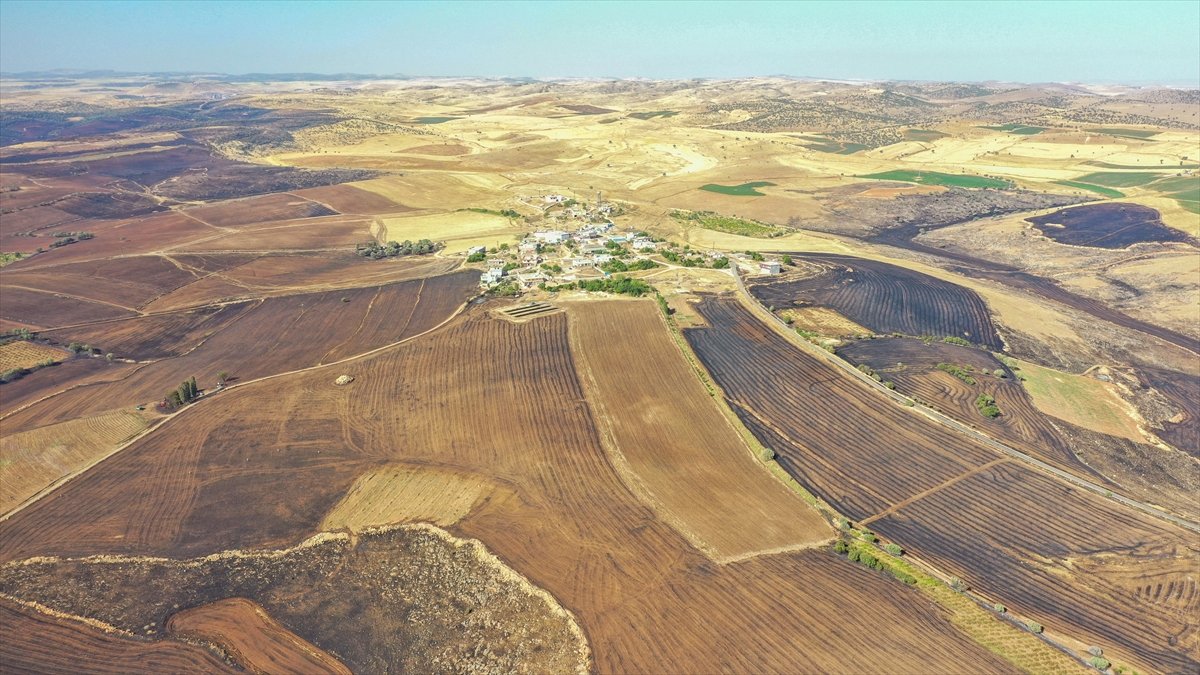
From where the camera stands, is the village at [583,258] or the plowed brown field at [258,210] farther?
the plowed brown field at [258,210]

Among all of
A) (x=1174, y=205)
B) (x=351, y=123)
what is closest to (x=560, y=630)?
(x=1174, y=205)

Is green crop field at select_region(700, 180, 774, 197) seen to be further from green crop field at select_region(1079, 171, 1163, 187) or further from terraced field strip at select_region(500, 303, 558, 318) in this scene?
green crop field at select_region(1079, 171, 1163, 187)

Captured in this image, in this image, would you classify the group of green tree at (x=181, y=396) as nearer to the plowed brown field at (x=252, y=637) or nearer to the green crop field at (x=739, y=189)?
the plowed brown field at (x=252, y=637)

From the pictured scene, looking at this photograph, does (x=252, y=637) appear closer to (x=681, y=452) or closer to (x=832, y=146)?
(x=681, y=452)

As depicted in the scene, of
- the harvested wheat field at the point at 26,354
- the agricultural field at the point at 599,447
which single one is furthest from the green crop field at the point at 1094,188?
the harvested wheat field at the point at 26,354

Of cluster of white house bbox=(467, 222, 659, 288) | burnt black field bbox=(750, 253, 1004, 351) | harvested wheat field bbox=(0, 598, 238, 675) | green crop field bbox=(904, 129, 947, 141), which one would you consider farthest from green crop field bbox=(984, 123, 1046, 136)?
harvested wheat field bbox=(0, 598, 238, 675)

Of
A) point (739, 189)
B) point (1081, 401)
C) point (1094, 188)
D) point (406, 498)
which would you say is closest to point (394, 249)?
point (406, 498)
